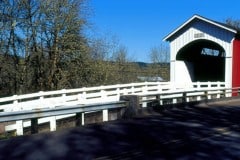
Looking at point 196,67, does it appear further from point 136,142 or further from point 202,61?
point 136,142

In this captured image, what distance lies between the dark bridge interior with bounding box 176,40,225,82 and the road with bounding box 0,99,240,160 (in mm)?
19101

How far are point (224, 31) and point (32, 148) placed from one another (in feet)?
72.2

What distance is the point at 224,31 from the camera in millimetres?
27906

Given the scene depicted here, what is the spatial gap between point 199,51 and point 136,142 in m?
25.7

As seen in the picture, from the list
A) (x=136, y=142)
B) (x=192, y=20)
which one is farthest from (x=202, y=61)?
(x=136, y=142)

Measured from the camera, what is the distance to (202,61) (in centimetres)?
3447

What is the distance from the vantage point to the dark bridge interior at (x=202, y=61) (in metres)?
31.5

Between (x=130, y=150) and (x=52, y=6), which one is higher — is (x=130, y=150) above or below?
below

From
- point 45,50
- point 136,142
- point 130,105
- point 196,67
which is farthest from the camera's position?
point 196,67

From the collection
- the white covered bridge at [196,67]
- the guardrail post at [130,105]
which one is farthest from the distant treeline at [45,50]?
the guardrail post at [130,105]

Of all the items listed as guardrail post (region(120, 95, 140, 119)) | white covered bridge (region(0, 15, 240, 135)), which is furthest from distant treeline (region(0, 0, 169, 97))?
guardrail post (region(120, 95, 140, 119))

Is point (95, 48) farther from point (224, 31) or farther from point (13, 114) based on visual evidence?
point (13, 114)

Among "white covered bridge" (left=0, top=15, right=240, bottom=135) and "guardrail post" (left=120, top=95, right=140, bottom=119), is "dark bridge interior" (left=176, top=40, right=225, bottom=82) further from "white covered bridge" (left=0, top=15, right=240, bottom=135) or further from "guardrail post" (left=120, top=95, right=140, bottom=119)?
"guardrail post" (left=120, top=95, right=140, bottom=119)

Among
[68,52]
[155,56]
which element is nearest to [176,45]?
[68,52]
